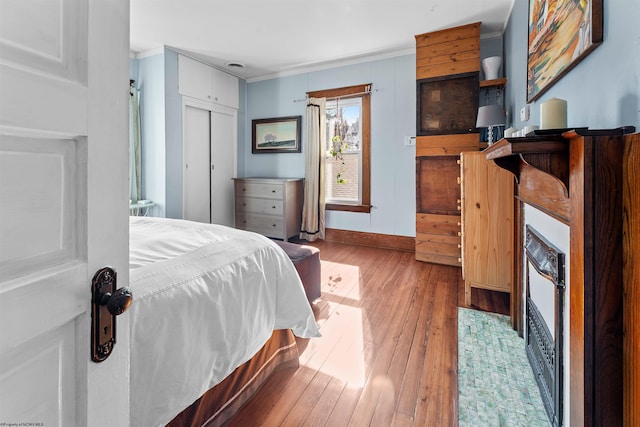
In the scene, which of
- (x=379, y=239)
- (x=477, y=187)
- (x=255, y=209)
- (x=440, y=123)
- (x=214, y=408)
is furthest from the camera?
(x=255, y=209)

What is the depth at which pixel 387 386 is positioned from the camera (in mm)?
1566

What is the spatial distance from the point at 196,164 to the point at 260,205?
1051 millimetres

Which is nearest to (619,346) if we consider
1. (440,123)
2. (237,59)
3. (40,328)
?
(40,328)

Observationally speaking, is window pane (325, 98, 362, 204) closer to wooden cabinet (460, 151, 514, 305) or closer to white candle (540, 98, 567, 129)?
wooden cabinet (460, 151, 514, 305)

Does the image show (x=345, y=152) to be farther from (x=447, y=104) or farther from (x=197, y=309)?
(x=197, y=309)

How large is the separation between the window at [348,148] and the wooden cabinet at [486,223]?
2000 millimetres

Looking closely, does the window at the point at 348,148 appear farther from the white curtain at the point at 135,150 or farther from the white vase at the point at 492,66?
the white curtain at the point at 135,150

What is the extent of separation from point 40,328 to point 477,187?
2529 millimetres

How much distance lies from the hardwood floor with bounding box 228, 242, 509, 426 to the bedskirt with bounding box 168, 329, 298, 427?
0.15ft

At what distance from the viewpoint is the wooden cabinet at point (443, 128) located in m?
3.38

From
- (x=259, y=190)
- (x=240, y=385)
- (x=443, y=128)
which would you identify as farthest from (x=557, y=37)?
(x=259, y=190)

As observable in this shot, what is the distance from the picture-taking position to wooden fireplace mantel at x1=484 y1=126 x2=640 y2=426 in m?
0.76

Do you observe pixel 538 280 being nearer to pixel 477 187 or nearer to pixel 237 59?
pixel 477 187

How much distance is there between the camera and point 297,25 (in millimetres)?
3396
